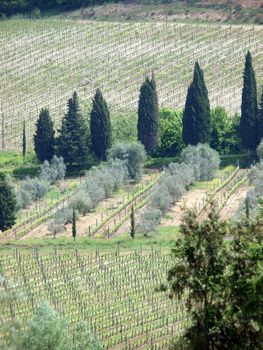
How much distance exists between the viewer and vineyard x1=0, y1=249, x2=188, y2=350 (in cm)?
6150

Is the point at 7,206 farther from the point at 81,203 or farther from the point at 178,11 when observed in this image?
the point at 178,11

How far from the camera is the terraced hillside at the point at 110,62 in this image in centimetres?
12050

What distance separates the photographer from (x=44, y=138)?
333ft

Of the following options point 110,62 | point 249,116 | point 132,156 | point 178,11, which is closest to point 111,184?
point 132,156

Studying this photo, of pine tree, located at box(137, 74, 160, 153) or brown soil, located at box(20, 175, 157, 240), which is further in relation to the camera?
pine tree, located at box(137, 74, 160, 153)

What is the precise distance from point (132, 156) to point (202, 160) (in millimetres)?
5025

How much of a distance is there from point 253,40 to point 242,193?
44.2 metres

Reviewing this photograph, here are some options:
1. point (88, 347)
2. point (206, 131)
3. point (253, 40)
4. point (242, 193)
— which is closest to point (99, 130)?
point (206, 131)

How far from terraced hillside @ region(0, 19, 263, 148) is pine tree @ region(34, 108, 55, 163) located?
878cm

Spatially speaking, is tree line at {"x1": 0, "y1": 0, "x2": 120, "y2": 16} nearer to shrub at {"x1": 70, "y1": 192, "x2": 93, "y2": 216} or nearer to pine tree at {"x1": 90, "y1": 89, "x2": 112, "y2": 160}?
pine tree at {"x1": 90, "y1": 89, "x2": 112, "y2": 160}

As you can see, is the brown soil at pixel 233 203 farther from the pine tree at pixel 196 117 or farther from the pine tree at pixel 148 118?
the pine tree at pixel 148 118

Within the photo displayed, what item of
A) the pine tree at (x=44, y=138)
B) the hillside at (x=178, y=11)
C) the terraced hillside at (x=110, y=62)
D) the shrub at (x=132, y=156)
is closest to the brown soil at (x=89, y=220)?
the shrub at (x=132, y=156)

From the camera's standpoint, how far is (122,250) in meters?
76.1

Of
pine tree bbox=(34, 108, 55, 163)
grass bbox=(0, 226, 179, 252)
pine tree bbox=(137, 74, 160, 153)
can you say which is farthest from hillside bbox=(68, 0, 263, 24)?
grass bbox=(0, 226, 179, 252)
